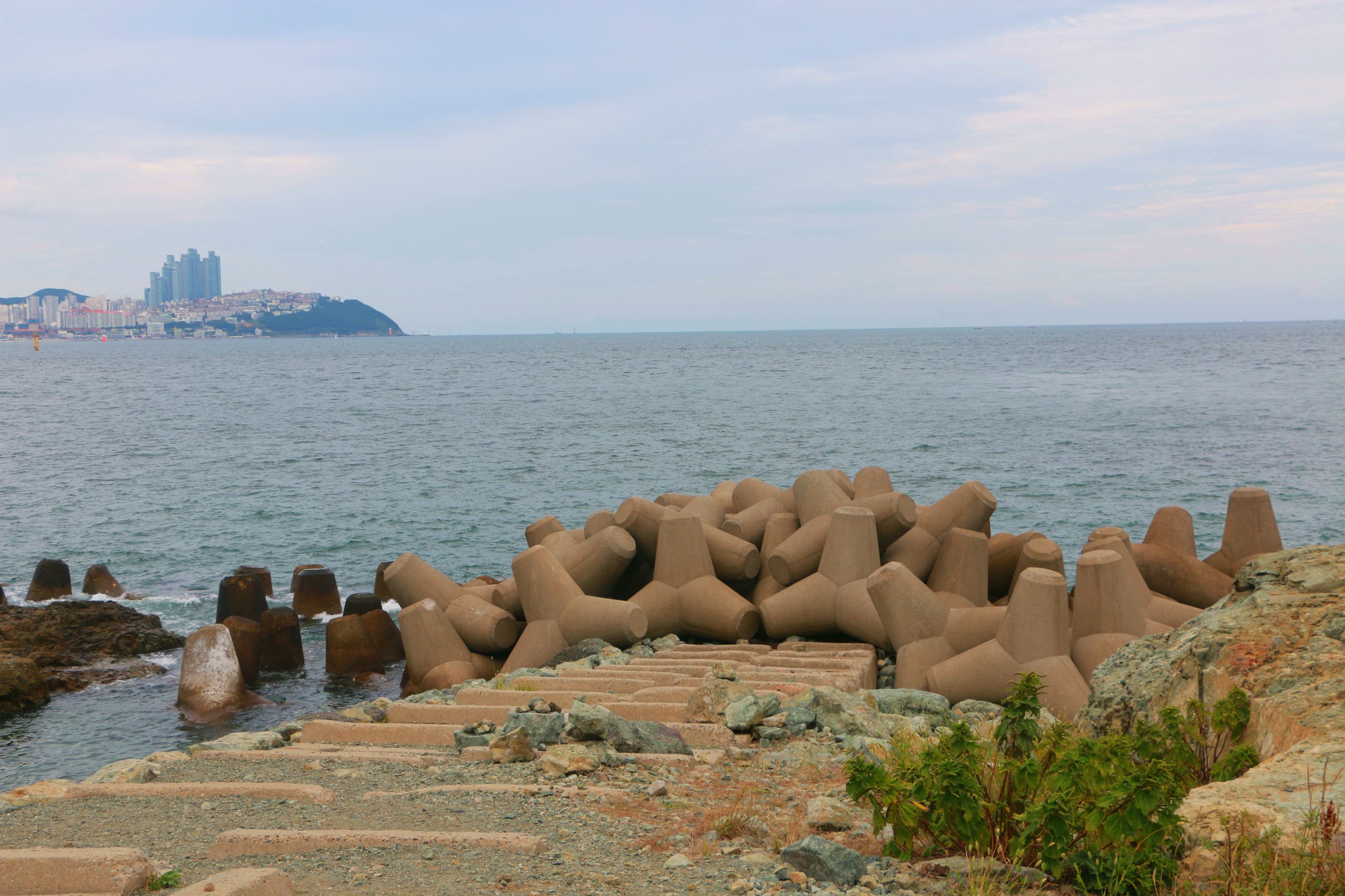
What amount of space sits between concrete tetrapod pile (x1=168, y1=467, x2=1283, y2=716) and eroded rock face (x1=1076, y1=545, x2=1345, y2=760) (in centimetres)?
318

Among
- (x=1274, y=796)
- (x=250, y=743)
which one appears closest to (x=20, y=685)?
(x=250, y=743)

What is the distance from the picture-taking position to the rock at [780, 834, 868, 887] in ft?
12.8

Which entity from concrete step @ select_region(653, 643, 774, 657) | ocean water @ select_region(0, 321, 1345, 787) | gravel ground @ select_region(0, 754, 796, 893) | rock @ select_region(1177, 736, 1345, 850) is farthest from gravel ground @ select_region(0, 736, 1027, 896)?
ocean water @ select_region(0, 321, 1345, 787)

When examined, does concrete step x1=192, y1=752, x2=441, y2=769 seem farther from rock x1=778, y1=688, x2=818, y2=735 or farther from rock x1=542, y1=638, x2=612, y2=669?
rock x1=542, y1=638, x2=612, y2=669

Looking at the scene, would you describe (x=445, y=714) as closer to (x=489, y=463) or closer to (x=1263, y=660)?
(x=1263, y=660)

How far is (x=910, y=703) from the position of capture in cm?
781

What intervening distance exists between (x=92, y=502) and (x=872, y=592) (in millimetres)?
26597

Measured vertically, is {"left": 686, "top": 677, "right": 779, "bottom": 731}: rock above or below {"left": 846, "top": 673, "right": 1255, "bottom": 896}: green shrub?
below

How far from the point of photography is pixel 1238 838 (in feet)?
11.1

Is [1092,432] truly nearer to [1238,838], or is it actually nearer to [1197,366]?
[1238,838]

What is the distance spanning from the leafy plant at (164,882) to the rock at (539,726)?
2.33 metres

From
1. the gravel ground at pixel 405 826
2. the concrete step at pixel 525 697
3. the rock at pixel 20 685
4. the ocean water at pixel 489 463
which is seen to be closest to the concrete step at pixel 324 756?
the gravel ground at pixel 405 826

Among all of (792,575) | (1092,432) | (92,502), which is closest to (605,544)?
(792,575)

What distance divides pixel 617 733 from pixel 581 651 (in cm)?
433
